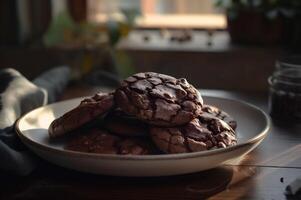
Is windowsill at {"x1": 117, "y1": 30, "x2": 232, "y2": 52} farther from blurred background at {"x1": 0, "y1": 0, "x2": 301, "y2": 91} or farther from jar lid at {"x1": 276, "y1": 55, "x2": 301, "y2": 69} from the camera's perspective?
jar lid at {"x1": 276, "y1": 55, "x2": 301, "y2": 69}

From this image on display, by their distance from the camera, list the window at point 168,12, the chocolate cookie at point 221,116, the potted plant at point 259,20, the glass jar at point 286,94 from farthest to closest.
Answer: the window at point 168,12 < the potted plant at point 259,20 < the glass jar at point 286,94 < the chocolate cookie at point 221,116

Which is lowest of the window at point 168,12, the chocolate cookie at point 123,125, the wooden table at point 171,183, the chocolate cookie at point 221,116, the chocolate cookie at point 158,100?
the window at point 168,12

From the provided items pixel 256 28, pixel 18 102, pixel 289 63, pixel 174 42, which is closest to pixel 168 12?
pixel 174 42

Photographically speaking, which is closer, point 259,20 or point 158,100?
point 158,100

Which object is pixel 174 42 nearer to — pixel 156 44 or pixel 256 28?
pixel 156 44

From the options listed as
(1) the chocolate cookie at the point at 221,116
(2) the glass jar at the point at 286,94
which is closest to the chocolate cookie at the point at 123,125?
(1) the chocolate cookie at the point at 221,116

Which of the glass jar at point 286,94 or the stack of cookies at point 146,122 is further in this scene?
the glass jar at point 286,94

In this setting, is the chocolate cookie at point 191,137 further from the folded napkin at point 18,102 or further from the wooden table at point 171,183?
the folded napkin at point 18,102
